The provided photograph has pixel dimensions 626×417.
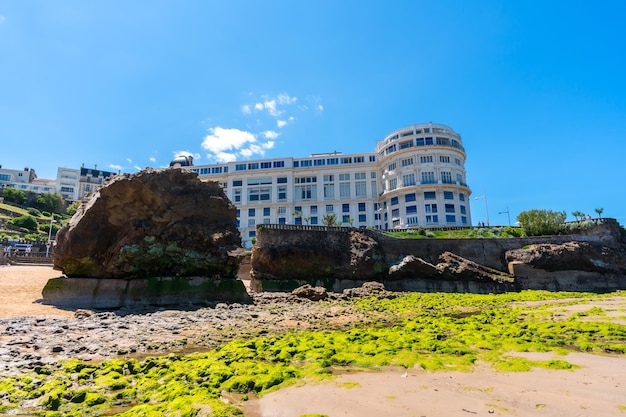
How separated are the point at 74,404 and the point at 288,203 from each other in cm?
7335

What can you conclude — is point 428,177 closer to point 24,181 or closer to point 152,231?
point 152,231

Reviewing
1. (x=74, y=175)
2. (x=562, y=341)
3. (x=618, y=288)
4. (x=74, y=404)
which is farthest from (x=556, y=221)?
(x=74, y=175)

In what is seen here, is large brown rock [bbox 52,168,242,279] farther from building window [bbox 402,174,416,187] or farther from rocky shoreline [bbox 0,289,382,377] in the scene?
building window [bbox 402,174,416,187]

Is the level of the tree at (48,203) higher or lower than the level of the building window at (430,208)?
higher

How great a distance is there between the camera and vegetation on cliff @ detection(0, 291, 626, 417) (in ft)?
21.4

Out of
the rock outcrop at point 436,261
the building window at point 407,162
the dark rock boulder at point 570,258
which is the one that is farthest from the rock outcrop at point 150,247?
the building window at point 407,162

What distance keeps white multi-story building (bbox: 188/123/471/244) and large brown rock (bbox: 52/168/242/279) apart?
4602 centimetres

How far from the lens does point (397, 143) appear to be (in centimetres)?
7062

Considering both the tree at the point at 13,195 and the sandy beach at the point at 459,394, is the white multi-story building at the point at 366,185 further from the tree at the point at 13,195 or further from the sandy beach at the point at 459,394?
the sandy beach at the point at 459,394

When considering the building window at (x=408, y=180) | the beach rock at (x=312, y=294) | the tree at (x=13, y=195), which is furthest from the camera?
the tree at (x=13, y=195)

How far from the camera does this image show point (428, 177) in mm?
66000

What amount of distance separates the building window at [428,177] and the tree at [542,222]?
1849 cm

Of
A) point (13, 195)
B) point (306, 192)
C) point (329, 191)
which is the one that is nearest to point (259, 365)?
point (329, 191)

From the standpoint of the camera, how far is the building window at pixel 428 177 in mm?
65625
